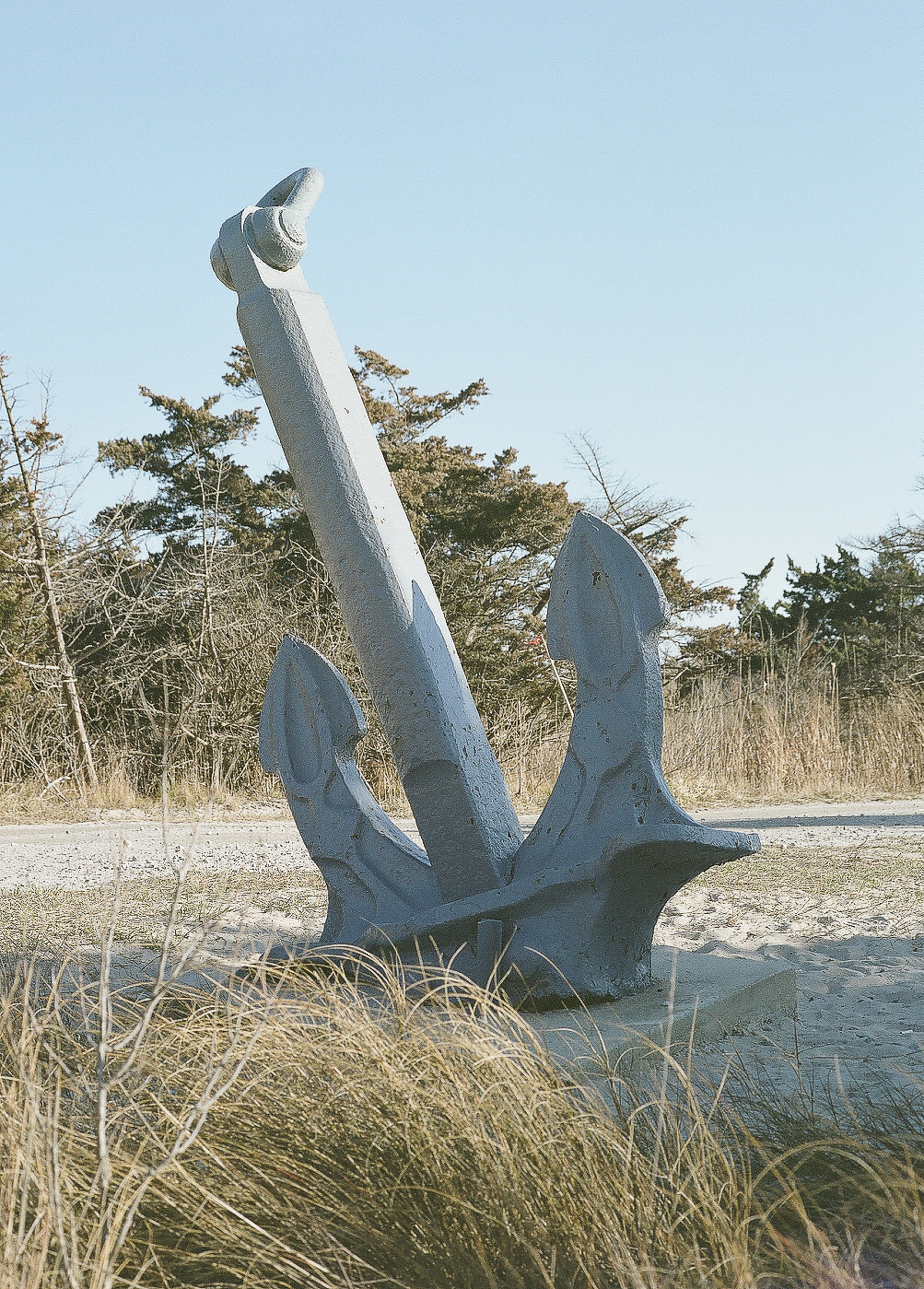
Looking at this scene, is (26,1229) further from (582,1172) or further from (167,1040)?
(582,1172)

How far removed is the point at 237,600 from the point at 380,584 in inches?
432

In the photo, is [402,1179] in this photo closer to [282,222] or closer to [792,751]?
[282,222]

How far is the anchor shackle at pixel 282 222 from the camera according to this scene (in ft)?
11.9

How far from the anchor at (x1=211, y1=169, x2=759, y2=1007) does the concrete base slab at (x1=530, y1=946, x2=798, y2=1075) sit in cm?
10

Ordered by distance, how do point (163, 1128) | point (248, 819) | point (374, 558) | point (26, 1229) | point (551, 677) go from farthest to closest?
point (551, 677), point (248, 819), point (374, 558), point (163, 1128), point (26, 1229)

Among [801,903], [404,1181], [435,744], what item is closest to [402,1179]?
[404,1181]

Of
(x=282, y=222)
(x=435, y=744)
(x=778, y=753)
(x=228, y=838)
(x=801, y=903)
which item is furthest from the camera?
(x=778, y=753)

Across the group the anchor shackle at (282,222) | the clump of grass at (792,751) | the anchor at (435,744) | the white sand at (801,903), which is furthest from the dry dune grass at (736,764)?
the anchor shackle at (282,222)

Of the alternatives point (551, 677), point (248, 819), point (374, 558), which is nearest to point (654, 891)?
point (374, 558)

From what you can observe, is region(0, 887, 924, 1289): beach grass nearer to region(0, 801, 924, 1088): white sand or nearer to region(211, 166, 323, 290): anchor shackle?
region(0, 801, 924, 1088): white sand

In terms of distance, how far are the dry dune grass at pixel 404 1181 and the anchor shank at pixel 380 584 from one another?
1306 mm

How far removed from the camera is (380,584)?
346 cm

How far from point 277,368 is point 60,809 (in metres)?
8.48

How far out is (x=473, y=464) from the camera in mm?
17609
